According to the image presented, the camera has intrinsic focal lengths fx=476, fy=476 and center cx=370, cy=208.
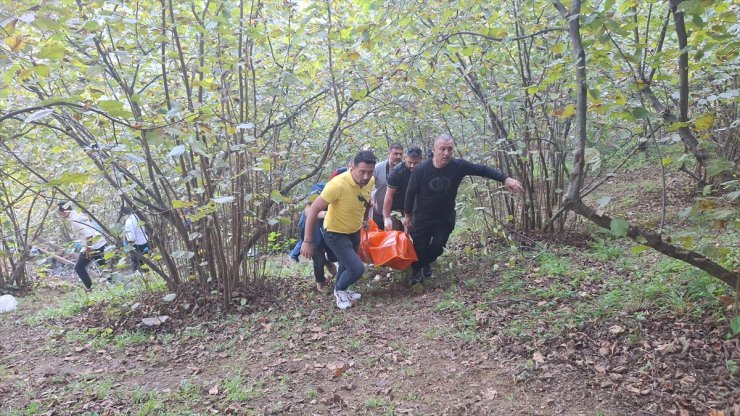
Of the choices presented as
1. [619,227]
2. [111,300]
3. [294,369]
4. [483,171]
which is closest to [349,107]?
[483,171]

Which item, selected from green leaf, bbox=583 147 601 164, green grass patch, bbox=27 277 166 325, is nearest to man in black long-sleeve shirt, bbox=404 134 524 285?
green leaf, bbox=583 147 601 164

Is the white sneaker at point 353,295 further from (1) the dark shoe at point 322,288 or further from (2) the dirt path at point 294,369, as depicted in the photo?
(1) the dark shoe at point 322,288

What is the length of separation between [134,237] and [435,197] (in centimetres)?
384

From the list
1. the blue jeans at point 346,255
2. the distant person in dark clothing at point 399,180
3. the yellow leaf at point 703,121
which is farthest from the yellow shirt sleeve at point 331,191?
the yellow leaf at point 703,121

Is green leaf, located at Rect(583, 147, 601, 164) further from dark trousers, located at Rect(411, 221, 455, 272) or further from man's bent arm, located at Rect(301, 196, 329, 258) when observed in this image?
man's bent arm, located at Rect(301, 196, 329, 258)

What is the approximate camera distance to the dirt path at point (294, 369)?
329 cm

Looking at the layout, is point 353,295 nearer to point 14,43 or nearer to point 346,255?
point 346,255

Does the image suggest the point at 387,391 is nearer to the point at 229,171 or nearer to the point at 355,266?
the point at 355,266

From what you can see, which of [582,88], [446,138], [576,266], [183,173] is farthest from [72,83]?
[576,266]

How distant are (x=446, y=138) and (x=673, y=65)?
9.92 feet

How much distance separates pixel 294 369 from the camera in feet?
12.9

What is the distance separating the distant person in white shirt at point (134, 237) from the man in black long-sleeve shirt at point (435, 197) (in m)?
2.98

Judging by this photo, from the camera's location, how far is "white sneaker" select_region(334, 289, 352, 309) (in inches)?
203

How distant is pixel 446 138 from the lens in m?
5.03
